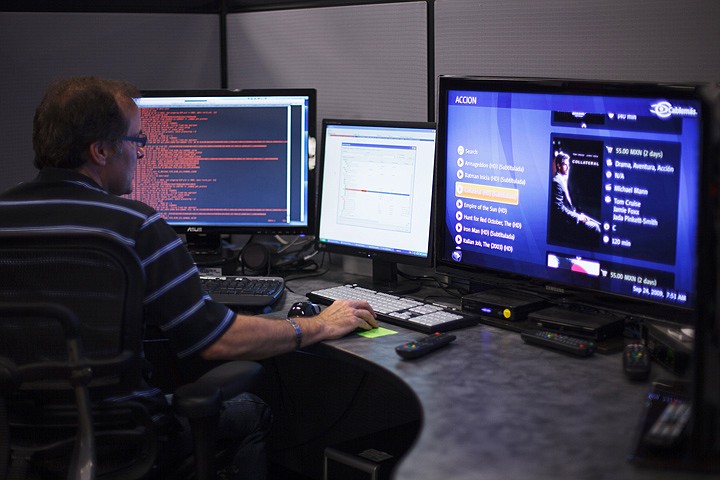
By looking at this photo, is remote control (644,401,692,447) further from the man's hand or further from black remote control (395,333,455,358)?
the man's hand

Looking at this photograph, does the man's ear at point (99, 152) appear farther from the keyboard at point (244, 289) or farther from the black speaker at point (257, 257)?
the black speaker at point (257, 257)

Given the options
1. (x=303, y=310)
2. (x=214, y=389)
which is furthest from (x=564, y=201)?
(x=214, y=389)

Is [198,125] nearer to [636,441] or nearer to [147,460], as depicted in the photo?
[147,460]

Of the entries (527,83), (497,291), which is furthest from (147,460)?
(527,83)

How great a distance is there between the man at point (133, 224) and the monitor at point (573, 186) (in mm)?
342

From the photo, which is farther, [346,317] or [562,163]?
[346,317]

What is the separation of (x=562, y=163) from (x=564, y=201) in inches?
3.1

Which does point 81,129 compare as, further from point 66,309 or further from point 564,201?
point 564,201

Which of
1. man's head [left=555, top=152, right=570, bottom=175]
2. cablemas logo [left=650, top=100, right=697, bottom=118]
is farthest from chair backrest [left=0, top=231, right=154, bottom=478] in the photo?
cablemas logo [left=650, top=100, right=697, bottom=118]

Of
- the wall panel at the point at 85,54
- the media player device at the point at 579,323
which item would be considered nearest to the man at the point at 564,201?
the media player device at the point at 579,323

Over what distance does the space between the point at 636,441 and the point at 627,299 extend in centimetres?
52

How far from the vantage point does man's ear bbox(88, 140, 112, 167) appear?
1.87m

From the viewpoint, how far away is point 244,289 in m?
2.30

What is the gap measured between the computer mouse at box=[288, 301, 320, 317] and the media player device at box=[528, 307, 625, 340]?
490 mm
